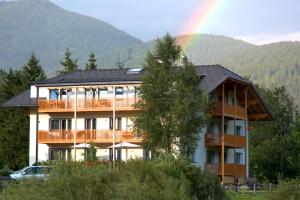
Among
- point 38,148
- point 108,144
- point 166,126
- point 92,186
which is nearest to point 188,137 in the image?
point 166,126

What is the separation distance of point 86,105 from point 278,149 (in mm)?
16981

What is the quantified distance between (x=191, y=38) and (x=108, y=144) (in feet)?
45.0

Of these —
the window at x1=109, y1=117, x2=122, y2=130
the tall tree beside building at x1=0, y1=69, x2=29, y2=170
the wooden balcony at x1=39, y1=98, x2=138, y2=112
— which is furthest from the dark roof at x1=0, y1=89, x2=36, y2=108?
the window at x1=109, y1=117, x2=122, y2=130

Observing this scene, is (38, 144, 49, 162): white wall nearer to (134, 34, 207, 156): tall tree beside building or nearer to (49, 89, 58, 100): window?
(49, 89, 58, 100): window

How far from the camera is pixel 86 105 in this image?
58.9 m

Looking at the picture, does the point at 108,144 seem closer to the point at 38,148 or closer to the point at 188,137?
the point at 38,148

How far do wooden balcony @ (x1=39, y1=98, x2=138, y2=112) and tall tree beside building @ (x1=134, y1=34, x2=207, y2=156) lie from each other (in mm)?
9170

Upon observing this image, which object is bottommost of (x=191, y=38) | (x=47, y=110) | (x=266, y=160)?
(x=266, y=160)

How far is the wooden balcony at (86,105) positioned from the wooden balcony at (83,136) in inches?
65.9

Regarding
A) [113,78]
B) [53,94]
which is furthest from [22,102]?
[113,78]

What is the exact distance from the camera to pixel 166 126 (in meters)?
47.4

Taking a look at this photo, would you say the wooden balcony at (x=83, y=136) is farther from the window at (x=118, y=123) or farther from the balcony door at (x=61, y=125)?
the balcony door at (x=61, y=125)

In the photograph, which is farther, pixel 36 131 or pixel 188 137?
pixel 36 131

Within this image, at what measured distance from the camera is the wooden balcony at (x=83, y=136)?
57875 mm
